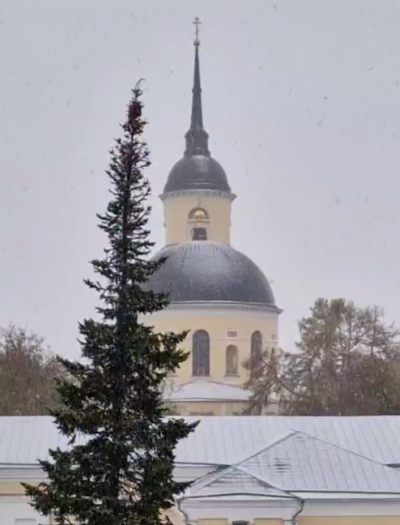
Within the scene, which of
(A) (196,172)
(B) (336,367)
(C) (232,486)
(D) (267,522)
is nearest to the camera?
(D) (267,522)

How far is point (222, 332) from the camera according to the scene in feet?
209

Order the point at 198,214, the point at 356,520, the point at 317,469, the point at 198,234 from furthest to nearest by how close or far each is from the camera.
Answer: the point at 198,214 < the point at 198,234 < the point at 317,469 < the point at 356,520

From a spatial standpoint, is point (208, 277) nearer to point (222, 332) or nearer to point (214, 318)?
point (214, 318)

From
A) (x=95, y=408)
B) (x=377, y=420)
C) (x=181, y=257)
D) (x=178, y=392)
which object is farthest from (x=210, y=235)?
(x=95, y=408)

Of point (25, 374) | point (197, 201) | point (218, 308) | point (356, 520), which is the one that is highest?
point (197, 201)

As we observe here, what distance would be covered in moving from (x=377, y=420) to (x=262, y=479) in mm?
5331

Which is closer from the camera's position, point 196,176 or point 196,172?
point 196,176

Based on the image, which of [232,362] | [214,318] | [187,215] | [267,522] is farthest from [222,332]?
[267,522]

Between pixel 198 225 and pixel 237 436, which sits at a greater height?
pixel 198 225

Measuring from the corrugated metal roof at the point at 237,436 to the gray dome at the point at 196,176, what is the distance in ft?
127

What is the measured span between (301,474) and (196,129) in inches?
1834

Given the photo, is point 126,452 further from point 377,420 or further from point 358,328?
point 358,328

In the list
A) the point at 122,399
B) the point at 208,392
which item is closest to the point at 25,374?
the point at 208,392

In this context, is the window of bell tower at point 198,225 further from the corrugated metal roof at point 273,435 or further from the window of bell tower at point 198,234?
the corrugated metal roof at point 273,435
